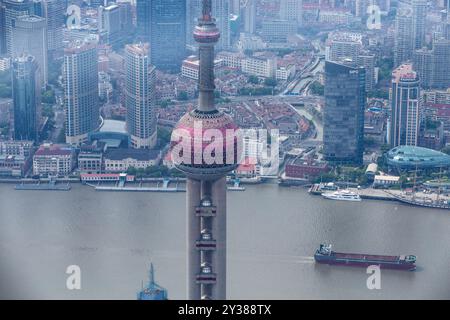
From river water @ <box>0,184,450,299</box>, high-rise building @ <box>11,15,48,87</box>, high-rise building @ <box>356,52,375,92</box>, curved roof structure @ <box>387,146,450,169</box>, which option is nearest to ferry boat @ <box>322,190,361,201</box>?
river water @ <box>0,184,450,299</box>

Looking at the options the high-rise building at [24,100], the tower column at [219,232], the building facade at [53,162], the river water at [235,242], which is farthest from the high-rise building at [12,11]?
the tower column at [219,232]

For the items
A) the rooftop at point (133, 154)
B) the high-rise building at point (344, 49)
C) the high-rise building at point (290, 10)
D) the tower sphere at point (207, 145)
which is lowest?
the rooftop at point (133, 154)

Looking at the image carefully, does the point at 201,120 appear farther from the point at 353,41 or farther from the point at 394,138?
the point at 353,41

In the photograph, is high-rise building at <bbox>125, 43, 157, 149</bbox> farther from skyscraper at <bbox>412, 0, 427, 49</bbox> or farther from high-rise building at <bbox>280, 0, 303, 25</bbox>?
high-rise building at <bbox>280, 0, 303, 25</bbox>

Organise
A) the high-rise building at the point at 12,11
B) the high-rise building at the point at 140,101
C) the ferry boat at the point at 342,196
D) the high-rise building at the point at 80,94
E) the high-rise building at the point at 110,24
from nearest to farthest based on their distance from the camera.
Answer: the ferry boat at the point at 342,196 → the high-rise building at the point at 140,101 → the high-rise building at the point at 80,94 → the high-rise building at the point at 12,11 → the high-rise building at the point at 110,24

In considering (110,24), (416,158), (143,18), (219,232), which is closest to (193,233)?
(219,232)

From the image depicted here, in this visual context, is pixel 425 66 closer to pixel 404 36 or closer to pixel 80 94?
pixel 404 36

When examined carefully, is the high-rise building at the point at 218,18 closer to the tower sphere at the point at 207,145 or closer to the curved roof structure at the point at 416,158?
the curved roof structure at the point at 416,158
